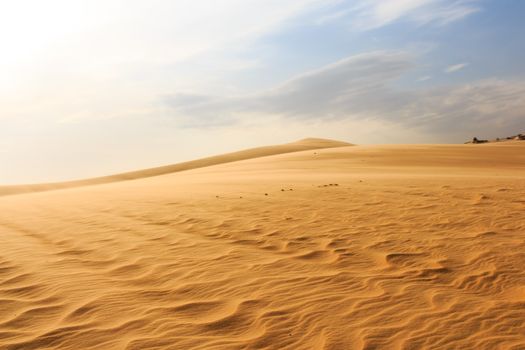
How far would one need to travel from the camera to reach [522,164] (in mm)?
24203

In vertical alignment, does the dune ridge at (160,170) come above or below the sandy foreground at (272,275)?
above

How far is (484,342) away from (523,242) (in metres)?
3.57

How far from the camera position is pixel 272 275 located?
17.6ft

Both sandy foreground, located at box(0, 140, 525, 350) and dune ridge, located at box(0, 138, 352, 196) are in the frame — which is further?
dune ridge, located at box(0, 138, 352, 196)

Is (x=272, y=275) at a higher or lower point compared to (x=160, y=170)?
lower

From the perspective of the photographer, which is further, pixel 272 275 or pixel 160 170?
pixel 160 170

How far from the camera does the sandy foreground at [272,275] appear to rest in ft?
12.7

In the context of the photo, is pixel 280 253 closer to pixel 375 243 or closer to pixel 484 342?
pixel 375 243

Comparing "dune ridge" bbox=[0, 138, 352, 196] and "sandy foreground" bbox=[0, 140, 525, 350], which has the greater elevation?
"dune ridge" bbox=[0, 138, 352, 196]

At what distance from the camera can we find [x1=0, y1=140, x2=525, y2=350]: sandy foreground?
388cm

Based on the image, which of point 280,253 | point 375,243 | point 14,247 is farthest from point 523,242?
point 14,247

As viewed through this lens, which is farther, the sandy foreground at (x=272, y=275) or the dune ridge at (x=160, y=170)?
the dune ridge at (x=160, y=170)

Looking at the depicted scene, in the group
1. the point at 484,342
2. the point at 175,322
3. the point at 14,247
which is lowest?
the point at 484,342

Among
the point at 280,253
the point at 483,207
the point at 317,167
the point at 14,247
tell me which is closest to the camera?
the point at 280,253
